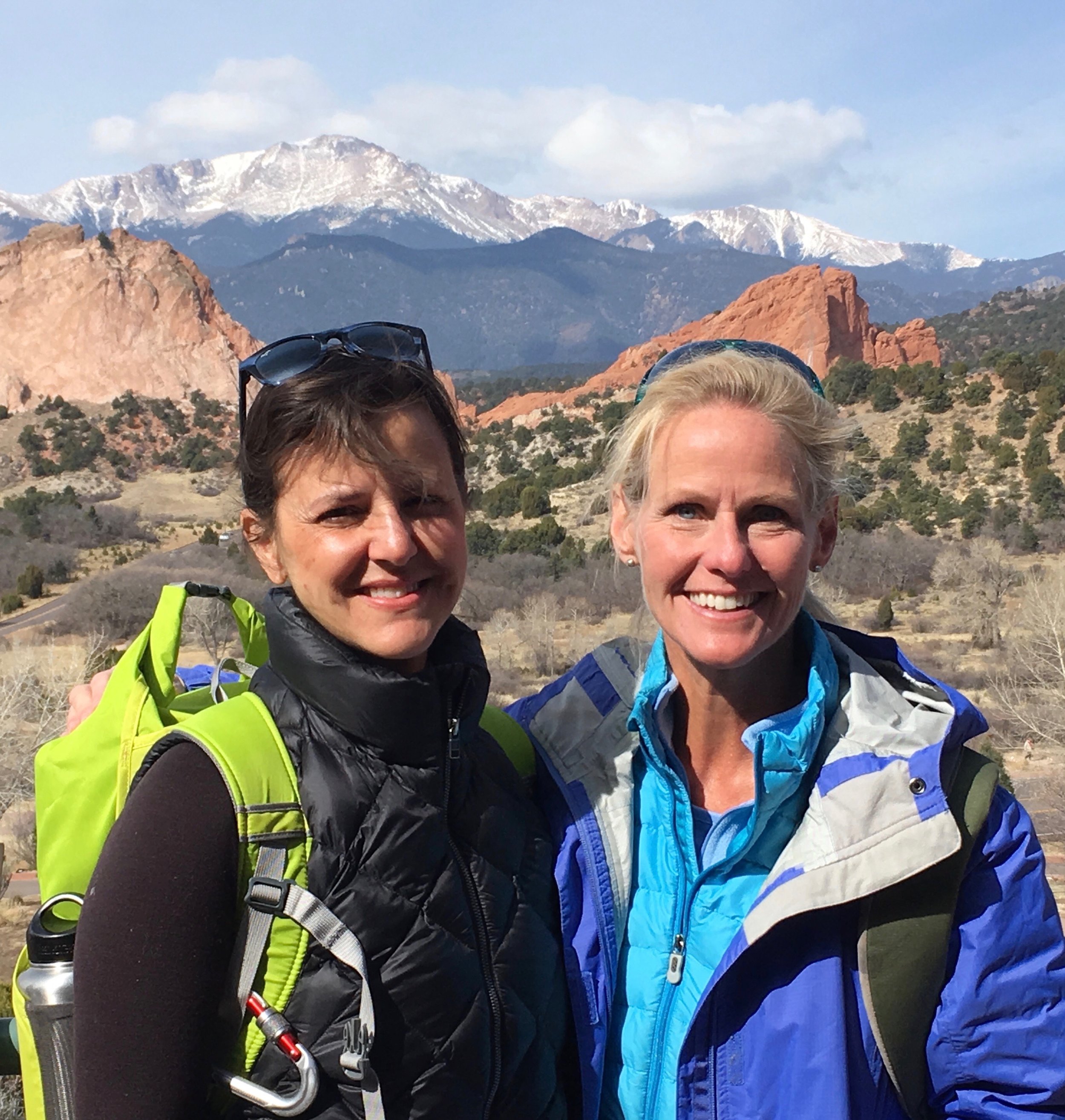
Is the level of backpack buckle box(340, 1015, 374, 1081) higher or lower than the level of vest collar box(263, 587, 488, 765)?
lower

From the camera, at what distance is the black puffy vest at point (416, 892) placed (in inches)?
53.5

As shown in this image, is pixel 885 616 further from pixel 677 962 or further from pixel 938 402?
pixel 677 962

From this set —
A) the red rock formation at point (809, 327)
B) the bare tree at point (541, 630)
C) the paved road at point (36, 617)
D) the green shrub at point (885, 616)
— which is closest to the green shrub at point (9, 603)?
the paved road at point (36, 617)

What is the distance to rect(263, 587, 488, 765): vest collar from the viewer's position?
1472 mm

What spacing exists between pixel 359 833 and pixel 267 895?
0.15 meters

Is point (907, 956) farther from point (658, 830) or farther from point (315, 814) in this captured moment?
point (315, 814)

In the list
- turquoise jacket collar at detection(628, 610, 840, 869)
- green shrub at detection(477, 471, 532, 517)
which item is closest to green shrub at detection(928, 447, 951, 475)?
green shrub at detection(477, 471, 532, 517)

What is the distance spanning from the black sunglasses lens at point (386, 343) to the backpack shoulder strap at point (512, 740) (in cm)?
69

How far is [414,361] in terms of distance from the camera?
173 centimetres

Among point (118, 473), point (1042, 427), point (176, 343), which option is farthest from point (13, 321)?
point (1042, 427)

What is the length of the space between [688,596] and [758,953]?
0.61m

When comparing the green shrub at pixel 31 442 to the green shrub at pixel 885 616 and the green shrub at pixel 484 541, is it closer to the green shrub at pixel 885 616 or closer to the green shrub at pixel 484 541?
the green shrub at pixel 484 541

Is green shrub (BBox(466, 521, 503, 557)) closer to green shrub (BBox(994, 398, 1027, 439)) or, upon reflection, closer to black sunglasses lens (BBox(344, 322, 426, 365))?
green shrub (BBox(994, 398, 1027, 439))

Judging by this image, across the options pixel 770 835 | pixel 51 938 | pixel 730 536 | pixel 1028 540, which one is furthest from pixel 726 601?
pixel 1028 540
